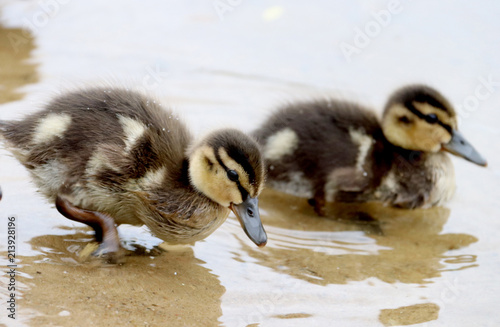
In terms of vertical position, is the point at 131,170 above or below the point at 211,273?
above

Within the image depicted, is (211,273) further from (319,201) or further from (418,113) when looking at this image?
(418,113)

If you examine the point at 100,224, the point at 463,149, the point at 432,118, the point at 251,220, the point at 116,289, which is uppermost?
the point at 432,118

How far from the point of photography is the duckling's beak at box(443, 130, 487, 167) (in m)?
3.92

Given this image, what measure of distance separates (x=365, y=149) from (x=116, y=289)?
175 centimetres

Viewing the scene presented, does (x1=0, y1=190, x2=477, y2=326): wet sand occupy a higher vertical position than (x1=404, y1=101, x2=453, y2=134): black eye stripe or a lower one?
lower

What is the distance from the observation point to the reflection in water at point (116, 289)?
7.75 feet

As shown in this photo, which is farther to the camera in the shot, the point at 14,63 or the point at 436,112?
the point at 14,63

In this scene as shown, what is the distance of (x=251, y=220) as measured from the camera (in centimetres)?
280

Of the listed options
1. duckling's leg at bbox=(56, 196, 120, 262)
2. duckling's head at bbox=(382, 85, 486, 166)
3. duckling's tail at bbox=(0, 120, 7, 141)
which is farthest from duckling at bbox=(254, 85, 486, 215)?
duckling's tail at bbox=(0, 120, 7, 141)

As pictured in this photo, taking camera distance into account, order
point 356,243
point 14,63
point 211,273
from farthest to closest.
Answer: point 14,63 → point 356,243 → point 211,273

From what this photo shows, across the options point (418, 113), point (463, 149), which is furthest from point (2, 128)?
point (463, 149)

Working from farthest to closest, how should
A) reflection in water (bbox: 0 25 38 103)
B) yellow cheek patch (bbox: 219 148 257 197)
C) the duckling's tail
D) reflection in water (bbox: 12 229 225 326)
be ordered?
reflection in water (bbox: 0 25 38 103)
the duckling's tail
yellow cheek patch (bbox: 219 148 257 197)
reflection in water (bbox: 12 229 225 326)

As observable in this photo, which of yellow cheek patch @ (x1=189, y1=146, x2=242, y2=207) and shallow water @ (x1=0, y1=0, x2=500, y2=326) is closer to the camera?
shallow water @ (x1=0, y1=0, x2=500, y2=326)

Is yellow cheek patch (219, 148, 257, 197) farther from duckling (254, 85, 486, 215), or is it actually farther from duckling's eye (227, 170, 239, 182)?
duckling (254, 85, 486, 215)
